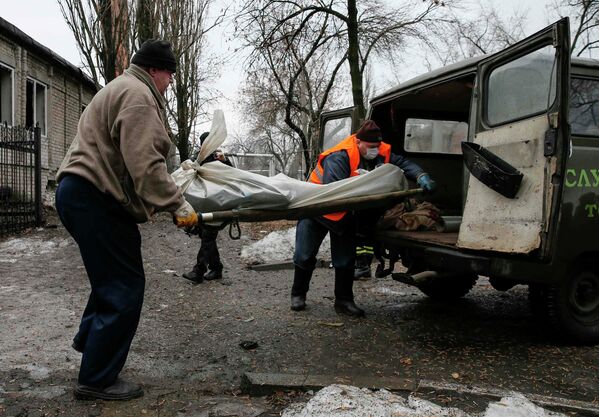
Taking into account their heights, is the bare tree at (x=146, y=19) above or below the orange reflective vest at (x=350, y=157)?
above

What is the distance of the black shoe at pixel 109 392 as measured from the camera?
2996 millimetres

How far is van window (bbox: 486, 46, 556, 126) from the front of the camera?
3.64 meters

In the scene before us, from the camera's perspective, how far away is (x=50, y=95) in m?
14.8

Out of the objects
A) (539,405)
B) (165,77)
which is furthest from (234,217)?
(539,405)

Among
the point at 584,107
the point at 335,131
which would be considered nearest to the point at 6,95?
the point at 335,131

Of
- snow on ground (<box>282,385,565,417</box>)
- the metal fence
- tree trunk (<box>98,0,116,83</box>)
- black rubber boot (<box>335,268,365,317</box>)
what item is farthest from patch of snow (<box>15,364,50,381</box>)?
tree trunk (<box>98,0,116,83</box>)

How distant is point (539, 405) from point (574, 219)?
4.73 ft

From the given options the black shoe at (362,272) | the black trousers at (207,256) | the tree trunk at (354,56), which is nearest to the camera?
the black trousers at (207,256)

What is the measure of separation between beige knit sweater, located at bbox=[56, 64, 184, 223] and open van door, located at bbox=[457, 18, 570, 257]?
2158 mm

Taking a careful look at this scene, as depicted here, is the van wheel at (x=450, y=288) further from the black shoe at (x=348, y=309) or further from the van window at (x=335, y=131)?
the van window at (x=335, y=131)

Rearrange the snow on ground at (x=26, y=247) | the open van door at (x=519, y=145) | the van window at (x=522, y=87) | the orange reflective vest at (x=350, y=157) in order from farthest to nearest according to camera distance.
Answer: the snow on ground at (x=26, y=247) → the orange reflective vest at (x=350, y=157) → the van window at (x=522, y=87) → the open van door at (x=519, y=145)

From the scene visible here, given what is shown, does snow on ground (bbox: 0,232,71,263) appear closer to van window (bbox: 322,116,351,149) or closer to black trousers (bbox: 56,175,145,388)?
van window (bbox: 322,116,351,149)

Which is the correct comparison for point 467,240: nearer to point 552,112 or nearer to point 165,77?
point 552,112

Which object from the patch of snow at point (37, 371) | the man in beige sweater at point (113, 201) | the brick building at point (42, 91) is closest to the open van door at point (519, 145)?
the man in beige sweater at point (113, 201)
